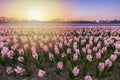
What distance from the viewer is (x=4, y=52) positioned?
301 inches

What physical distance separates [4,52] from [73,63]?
7.12ft

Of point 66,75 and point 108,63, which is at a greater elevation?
point 108,63

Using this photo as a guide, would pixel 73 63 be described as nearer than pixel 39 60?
Yes

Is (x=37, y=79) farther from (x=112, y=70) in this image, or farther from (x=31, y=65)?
(x=112, y=70)

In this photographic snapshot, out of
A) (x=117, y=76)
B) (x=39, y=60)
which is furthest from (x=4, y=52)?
(x=117, y=76)

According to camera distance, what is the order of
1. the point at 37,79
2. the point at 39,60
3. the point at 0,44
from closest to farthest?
the point at 37,79 → the point at 39,60 → the point at 0,44

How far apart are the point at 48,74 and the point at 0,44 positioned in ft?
9.02

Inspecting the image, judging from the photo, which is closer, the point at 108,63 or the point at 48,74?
the point at 108,63

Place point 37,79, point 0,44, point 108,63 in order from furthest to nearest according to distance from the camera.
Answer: point 0,44 → point 37,79 → point 108,63

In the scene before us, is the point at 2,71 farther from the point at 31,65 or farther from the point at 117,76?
the point at 117,76

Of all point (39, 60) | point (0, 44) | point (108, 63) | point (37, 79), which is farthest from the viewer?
point (0, 44)

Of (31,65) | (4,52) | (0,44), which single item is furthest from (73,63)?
(0,44)

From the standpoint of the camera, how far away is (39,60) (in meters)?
7.62

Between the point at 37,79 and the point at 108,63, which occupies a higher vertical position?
the point at 108,63
